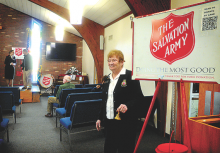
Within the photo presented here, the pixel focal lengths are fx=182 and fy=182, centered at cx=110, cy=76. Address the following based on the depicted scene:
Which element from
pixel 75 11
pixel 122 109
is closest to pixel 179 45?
pixel 122 109

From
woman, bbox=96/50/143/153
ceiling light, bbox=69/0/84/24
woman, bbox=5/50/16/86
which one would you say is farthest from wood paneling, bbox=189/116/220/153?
woman, bbox=5/50/16/86

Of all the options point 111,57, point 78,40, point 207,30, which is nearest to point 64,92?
point 111,57

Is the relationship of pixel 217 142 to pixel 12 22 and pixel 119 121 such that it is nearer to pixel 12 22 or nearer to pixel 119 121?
pixel 119 121

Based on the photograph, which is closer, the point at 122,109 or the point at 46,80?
the point at 122,109

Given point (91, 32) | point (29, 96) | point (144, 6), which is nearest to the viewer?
point (144, 6)

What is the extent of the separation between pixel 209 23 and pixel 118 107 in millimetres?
962

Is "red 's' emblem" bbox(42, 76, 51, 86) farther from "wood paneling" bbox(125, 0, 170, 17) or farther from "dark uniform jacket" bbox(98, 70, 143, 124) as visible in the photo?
"dark uniform jacket" bbox(98, 70, 143, 124)

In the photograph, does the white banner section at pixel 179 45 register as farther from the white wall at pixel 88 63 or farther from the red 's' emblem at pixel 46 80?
the red 's' emblem at pixel 46 80

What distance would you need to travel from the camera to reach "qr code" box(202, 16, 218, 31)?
4.40 ft

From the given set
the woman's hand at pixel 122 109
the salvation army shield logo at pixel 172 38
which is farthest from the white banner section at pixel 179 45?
the woman's hand at pixel 122 109

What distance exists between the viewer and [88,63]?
917cm

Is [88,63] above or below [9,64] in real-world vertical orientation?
above

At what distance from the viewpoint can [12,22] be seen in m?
9.22

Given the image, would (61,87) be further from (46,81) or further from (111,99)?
(46,81)
